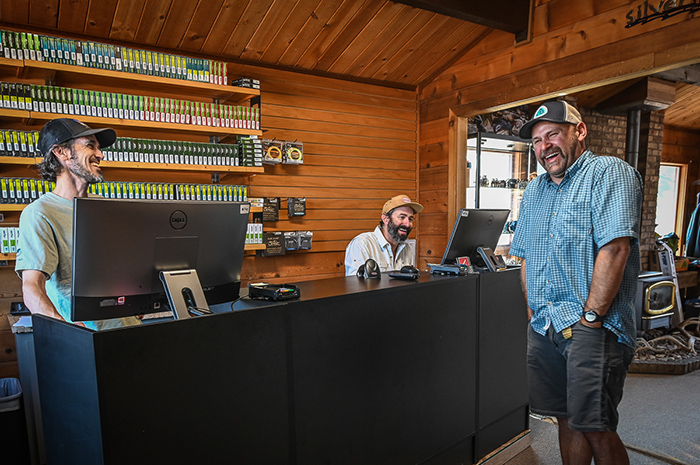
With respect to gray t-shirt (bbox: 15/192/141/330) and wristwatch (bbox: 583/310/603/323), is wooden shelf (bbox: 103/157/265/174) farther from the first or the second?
wristwatch (bbox: 583/310/603/323)

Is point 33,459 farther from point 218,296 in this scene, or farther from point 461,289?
point 461,289

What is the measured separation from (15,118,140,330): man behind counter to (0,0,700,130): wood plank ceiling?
1621mm

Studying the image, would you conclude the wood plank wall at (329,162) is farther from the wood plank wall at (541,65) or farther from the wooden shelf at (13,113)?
the wooden shelf at (13,113)

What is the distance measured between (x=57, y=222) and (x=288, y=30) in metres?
2.71

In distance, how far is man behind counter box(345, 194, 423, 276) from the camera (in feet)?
11.1

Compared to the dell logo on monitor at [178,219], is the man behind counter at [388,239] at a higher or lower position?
lower

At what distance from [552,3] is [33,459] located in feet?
16.0

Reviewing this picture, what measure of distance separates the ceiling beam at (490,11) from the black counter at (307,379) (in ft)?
7.18

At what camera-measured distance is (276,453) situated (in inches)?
65.8

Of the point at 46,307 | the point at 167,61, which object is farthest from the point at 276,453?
the point at 167,61

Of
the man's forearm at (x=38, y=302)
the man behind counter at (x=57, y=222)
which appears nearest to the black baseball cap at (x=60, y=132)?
the man behind counter at (x=57, y=222)

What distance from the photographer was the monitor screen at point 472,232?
9.21 ft

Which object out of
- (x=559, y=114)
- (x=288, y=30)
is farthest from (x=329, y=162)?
(x=559, y=114)

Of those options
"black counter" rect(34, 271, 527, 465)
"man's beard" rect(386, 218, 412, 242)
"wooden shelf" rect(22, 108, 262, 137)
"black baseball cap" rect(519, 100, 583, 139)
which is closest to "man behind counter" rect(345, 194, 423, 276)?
"man's beard" rect(386, 218, 412, 242)
